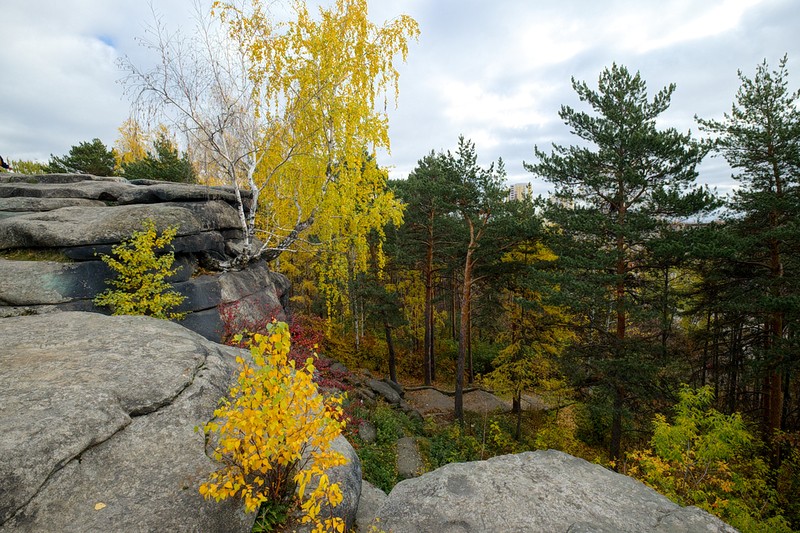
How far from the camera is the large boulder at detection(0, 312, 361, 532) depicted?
302cm

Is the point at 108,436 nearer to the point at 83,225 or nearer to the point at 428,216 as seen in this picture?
the point at 83,225

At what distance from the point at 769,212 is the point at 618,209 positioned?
12.8 feet

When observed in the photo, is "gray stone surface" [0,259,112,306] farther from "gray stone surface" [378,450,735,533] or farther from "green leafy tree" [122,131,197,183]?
"green leafy tree" [122,131,197,183]

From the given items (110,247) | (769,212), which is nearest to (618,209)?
(769,212)

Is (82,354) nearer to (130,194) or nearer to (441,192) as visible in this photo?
(130,194)

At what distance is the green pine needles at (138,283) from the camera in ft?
23.3

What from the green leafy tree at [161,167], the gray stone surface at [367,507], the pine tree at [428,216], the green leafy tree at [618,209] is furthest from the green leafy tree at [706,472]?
the green leafy tree at [161,167]

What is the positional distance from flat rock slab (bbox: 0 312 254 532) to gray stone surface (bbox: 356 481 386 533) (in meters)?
1.57

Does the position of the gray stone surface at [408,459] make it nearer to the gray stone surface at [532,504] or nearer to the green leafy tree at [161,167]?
the gray stone surface at [532,504]

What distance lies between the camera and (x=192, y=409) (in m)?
4.18

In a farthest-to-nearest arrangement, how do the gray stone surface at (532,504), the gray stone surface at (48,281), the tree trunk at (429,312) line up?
the tree trunk at (429,312) < the gray stone surface at (48,281) < the gray stone surface at (532,504)

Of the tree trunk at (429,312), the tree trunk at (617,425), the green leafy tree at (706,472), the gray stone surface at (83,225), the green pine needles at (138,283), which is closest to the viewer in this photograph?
the green leafy tree at (706,472)

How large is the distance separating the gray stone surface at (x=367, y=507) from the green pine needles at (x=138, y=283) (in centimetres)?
550

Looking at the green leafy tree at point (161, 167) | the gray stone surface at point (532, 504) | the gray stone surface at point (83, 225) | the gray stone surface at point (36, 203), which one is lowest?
the gray stone surface at point (532, 504)
